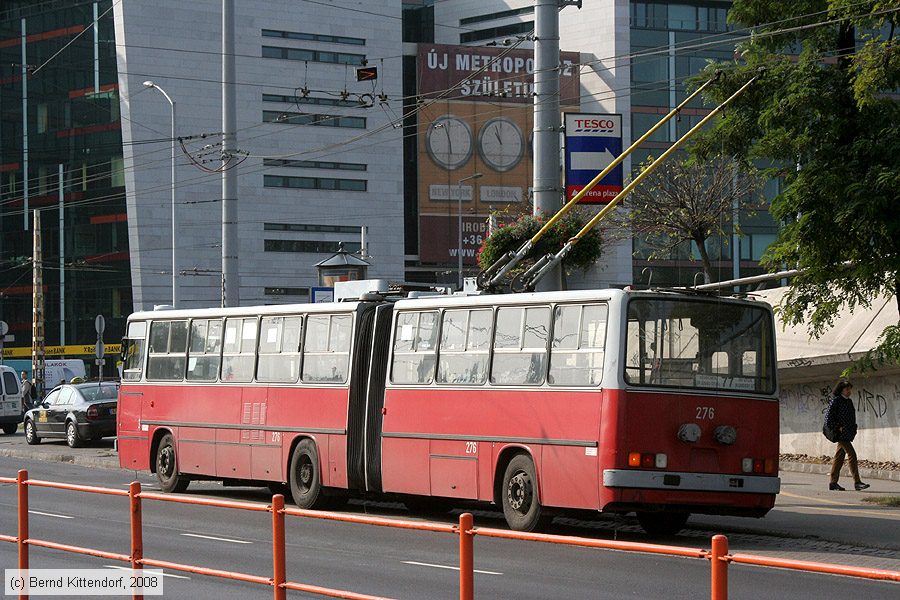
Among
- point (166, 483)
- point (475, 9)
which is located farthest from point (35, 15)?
point (166, 483)

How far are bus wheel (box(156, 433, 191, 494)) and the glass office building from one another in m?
66.1

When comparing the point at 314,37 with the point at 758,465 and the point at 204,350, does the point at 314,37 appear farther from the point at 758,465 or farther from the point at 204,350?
the point at 758,465

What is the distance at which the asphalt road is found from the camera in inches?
371

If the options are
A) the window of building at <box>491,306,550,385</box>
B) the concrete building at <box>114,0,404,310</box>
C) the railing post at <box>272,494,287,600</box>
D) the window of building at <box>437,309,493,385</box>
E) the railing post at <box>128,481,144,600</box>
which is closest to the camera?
the railing post at <box>272,494,287,600</box>

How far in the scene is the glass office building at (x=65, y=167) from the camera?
88.3 m

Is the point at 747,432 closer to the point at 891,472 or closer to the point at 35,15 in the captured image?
the point at 891,472

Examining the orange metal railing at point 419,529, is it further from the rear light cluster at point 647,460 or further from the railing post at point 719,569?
the rear light cluster at point 647,460

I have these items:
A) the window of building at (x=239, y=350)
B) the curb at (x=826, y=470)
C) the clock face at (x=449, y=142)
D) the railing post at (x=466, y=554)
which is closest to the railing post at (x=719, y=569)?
the railing post at (x=466, y=554)

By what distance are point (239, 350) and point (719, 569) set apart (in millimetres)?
16927

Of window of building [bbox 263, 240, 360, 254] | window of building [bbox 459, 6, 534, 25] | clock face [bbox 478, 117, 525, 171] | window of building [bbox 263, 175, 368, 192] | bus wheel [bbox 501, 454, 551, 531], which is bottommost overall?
bus wheel [bbox 501, 454, 551, 531]

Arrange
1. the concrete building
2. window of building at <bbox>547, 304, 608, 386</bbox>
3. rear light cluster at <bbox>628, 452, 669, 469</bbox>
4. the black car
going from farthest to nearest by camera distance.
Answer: the concrete building
the black car
window of building at <bbox>547, 304, 608, 386</bbox>
rear light cluster at <bbox>628, 452, 669, 469</bbox>

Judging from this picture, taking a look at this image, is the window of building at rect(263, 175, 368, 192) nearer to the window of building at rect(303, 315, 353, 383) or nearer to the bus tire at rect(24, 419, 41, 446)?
the bus tire at rect(24, 419, 41, 446)

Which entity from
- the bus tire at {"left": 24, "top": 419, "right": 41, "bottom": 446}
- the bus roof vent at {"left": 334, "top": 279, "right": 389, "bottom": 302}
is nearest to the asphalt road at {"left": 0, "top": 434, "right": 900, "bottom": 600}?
the bus roof vent at {"left": 334, "top": 279, "right": 389, "bottom": 302}

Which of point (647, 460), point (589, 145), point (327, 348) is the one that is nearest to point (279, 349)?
point (327, 348)
